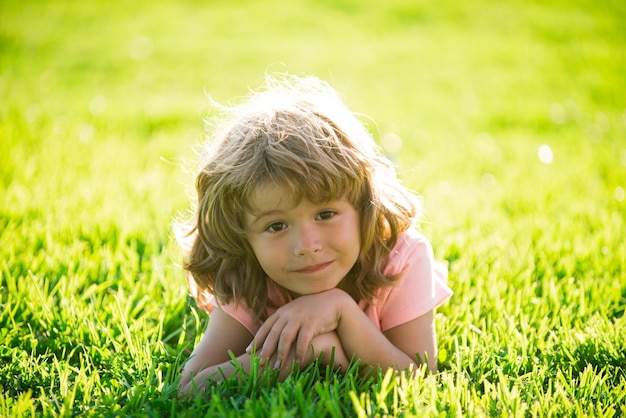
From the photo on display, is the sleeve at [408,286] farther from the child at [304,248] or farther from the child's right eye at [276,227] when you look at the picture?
the child's right eye at [276,227]

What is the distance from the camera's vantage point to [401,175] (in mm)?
4422

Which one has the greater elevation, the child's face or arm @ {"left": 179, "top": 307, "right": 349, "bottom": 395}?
the child's face

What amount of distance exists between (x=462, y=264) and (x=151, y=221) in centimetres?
172

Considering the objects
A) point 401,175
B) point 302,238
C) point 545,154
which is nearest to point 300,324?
point 302,238

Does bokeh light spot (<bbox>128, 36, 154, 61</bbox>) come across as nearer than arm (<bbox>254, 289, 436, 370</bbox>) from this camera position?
No

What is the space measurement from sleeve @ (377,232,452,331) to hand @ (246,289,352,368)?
259 mm

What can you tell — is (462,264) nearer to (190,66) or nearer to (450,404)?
(450,404)

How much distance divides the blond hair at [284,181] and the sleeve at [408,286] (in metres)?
0.05

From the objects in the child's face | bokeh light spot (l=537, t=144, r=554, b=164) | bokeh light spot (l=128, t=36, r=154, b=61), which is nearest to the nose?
the child's face

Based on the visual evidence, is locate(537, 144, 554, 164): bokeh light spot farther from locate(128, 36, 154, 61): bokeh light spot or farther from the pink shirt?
locate(128, 36, 154, 61): bokeh light spot

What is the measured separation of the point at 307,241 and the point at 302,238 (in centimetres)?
2

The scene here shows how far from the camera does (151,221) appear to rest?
3533mm

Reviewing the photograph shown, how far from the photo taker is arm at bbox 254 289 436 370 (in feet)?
7.02

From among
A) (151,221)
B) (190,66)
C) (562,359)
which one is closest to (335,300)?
(562,359)
